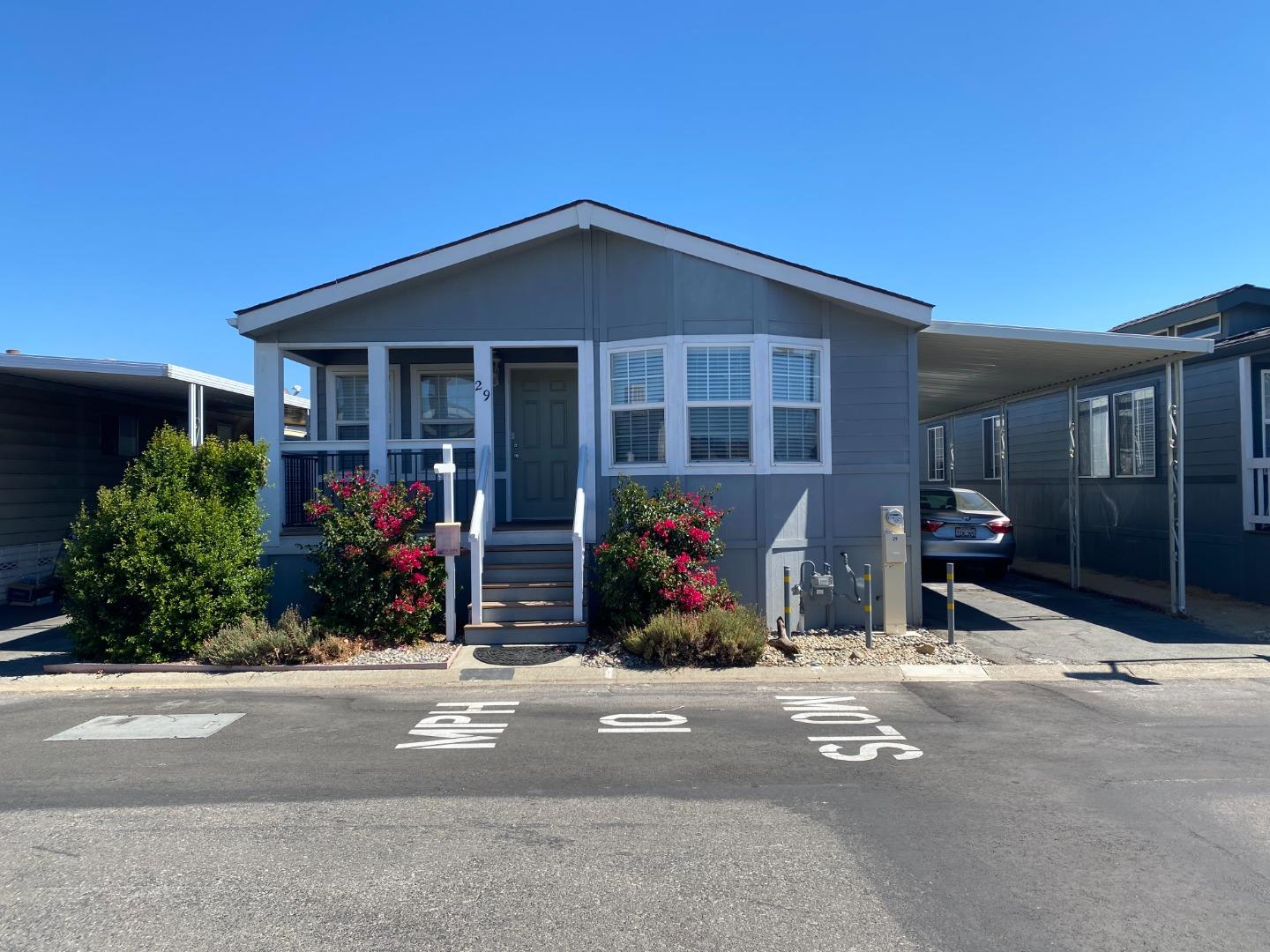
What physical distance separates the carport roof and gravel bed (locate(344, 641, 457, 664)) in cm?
683

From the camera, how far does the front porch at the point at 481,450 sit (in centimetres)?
991

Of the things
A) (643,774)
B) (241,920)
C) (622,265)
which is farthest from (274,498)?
(241,920)

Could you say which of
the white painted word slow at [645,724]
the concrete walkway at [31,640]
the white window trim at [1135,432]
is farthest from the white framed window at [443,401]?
the white window trim at [1135,432]

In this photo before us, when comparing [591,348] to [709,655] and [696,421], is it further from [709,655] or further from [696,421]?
[709,655]

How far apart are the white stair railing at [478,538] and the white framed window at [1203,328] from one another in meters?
12.4

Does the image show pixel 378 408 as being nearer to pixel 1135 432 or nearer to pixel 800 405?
pixel 800 405

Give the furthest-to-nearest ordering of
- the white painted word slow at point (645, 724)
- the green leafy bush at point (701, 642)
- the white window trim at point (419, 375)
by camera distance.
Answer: the white window trim at point (419, 375), the green leafy bush at point (701, 642), the white painted word slow at point (645, 724)

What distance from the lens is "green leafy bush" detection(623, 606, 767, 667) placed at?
345 inches

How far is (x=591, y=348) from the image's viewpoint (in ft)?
35.3

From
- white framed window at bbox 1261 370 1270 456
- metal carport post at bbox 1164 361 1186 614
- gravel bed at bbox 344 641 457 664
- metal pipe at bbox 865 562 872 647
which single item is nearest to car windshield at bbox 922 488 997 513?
metal carport post at bbox 1164 361 1186 614

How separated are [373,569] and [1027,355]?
29.5 feet

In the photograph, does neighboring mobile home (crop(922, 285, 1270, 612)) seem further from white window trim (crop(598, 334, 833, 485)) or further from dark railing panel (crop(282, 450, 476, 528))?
dark railing panel (crop(282, 450, 476, 528))

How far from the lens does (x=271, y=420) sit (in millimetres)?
10836

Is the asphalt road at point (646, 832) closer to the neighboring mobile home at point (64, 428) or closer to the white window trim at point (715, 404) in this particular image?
the white window trim at point (715, 404)
